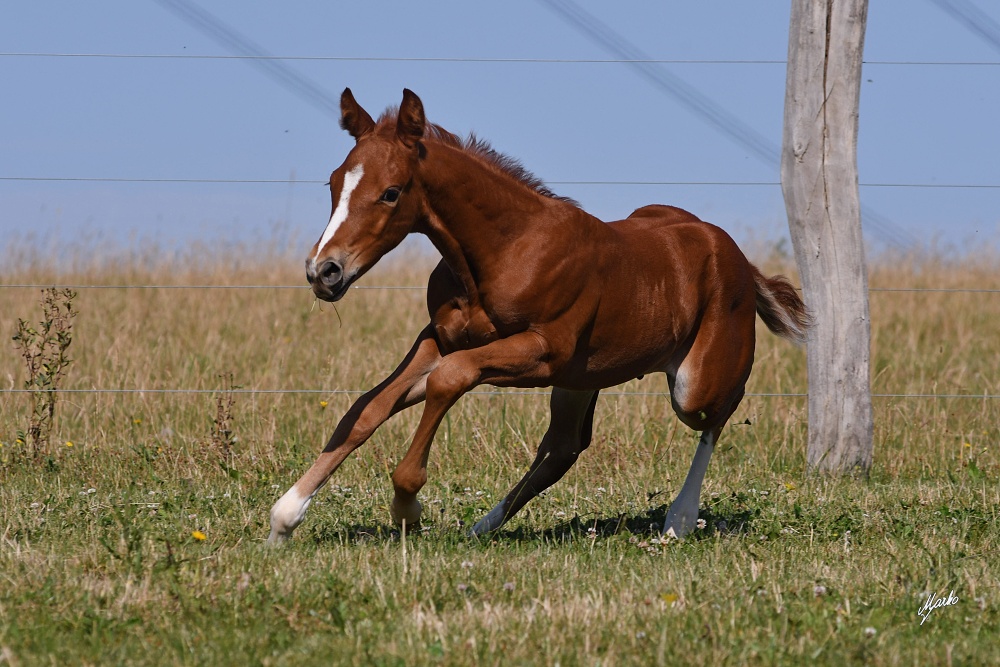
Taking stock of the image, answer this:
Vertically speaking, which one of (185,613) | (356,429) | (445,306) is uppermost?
(445,306)

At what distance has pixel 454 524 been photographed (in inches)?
203

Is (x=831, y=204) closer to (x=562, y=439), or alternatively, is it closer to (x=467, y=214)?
(x=562, y=439)

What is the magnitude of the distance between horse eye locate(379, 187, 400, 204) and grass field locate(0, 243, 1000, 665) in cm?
57

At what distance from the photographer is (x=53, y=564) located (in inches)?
148

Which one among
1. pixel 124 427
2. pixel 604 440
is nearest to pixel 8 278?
pixel 124 427

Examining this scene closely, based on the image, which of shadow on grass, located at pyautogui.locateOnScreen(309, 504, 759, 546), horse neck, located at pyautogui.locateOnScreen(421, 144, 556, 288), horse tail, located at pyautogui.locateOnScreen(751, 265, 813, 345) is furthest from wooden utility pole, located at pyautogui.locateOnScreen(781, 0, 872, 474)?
horse neck, located at pyautogui.locateOnScreen(421, 144, 556, 288)

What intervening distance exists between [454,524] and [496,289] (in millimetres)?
1330

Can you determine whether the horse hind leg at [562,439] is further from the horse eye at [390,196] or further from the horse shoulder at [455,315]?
the horse eye at [390,196]

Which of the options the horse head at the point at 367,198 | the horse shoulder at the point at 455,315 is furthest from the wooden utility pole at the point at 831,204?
the horse head at the point at 367,198

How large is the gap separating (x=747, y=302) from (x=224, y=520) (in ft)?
8.93

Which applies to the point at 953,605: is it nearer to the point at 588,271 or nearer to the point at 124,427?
the point at 588,271

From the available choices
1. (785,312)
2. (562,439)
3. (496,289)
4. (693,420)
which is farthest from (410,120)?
(785,312)

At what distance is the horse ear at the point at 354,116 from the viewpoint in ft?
14.1

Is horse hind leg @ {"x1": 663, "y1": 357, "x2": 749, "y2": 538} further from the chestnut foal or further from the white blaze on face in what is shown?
the white blaze on face
